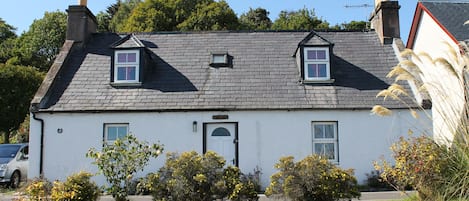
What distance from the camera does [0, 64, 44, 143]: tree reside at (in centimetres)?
2792

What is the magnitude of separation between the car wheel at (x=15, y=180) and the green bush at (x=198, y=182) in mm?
8866

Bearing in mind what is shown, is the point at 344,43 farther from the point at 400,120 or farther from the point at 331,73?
the point at 400,120

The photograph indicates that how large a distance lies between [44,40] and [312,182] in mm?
44763

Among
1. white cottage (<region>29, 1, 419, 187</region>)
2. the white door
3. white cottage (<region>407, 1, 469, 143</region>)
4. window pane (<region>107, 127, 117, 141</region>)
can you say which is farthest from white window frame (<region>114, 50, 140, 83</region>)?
white cottage (<region>407, 1, 469, 143</region>)

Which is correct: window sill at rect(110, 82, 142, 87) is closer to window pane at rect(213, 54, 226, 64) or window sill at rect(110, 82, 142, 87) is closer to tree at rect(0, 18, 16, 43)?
window pane at rect(213, 54, 226, 64)

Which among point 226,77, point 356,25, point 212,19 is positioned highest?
point 356,25

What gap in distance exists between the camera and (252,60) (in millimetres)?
16281

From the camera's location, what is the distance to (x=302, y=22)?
4309 centimetres

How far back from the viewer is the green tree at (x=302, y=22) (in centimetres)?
4281

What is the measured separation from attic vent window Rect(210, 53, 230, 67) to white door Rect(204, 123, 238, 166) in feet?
8.92

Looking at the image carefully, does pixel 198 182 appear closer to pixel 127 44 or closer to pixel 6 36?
pixel 127 44

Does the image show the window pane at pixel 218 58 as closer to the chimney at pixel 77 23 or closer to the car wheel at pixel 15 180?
the chimney at pixel 77 23

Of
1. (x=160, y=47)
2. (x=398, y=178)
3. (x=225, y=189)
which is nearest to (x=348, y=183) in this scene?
(x=398, y=178)

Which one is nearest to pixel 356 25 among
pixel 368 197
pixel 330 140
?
pixel 330 140
